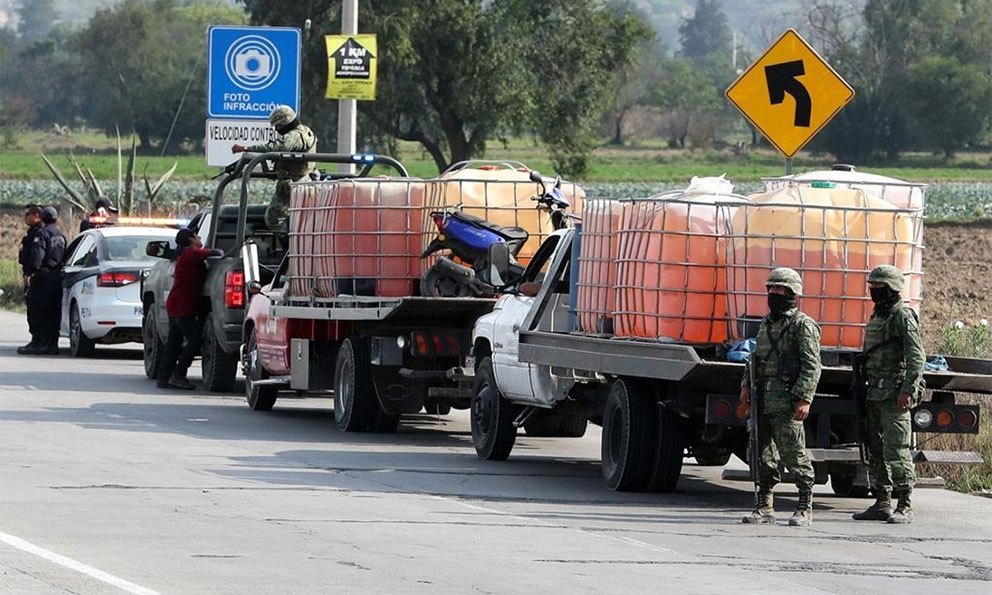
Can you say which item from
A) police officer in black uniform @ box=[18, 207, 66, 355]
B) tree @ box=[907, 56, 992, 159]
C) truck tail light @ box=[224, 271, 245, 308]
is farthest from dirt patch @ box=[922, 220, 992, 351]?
tree @ box=[907, 56, 992, 159]

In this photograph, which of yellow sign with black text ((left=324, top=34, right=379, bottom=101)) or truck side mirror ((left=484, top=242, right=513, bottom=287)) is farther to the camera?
yellow sign with black text ((left=324, top=34, right=379, bottom=101))

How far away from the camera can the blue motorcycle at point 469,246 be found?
1700cm

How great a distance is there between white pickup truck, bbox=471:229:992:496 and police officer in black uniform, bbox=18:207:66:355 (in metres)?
11.9

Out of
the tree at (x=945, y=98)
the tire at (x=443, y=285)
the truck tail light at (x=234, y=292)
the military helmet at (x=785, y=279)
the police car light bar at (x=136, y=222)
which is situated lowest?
the truck tail light at (x=234, y=292)

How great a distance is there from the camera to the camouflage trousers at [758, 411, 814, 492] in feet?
41.9

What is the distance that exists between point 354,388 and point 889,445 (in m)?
6.09

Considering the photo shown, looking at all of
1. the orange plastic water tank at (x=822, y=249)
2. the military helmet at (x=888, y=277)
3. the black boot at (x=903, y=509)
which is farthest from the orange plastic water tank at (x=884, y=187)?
the black boot at (x=903, y=509)

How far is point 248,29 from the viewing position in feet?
96.1

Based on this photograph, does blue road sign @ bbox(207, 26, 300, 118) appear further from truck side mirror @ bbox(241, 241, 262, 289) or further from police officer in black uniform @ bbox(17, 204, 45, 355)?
truck side mirror @ bbox(241, 241, 262, 289)

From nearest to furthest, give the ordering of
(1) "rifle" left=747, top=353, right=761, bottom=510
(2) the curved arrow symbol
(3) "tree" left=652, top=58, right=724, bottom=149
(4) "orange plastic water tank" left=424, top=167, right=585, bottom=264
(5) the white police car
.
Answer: (1) "rifle" left=747, top=353, right=761, bottom=510 → (2) the curved arrow symbol → (4) "orange plastic water tank" left=424, top=167, right=585, bottom=264 → (5) the white police car → (3) "tree" left=652, top=58, right=724, bottom=149

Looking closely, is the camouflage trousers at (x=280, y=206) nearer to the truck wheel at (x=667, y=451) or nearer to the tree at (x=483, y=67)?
the truck wheel at (x=667, y=451)

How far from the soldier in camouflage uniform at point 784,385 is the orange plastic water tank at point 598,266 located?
1.65 metres

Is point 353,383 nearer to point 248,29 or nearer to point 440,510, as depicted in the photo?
point 440,510

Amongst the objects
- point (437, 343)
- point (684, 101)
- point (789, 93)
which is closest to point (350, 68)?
point (437, 343)
